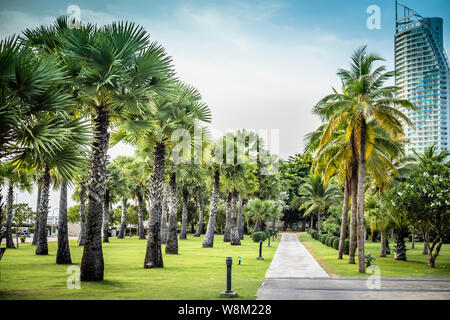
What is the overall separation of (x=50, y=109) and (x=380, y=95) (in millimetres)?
13521

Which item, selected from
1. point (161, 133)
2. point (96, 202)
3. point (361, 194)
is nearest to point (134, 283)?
point (96, 202)

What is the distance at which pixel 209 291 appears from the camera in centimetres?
1110

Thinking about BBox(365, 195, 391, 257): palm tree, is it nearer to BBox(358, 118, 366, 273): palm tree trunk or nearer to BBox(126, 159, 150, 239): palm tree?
BBox(358, 118, 366, 273): palm tree trunk

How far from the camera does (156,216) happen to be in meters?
17.8

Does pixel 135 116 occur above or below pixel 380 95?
below

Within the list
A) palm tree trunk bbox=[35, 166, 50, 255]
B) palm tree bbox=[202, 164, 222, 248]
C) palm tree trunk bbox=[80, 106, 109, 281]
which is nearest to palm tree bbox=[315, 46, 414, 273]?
palm tree trunk bbox=[80, 106, 109, 281]

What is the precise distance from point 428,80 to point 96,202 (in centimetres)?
11795

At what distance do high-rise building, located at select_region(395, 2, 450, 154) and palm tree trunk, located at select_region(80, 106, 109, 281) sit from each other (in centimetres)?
10117

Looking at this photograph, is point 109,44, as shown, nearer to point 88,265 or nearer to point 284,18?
point 88,265

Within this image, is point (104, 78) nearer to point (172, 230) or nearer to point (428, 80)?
point (172, 230)

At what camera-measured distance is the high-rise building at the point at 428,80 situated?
10331 cm

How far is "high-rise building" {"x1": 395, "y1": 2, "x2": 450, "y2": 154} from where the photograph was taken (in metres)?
103

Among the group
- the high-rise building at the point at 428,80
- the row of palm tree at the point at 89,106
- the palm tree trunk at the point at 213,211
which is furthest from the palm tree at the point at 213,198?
the high-rise building at the point at 428,80
